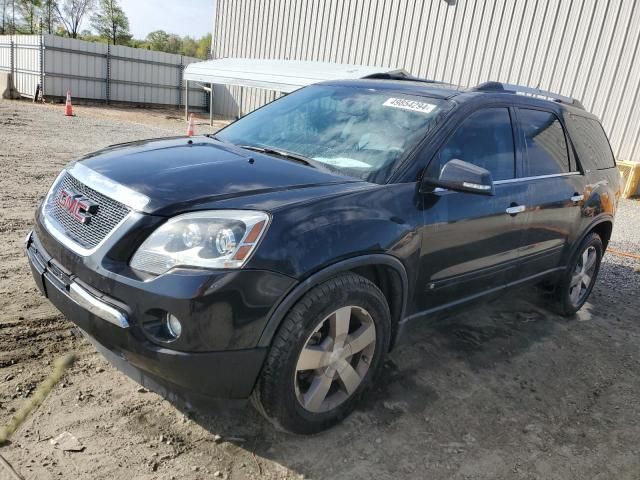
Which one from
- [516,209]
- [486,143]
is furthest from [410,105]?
[516,209]

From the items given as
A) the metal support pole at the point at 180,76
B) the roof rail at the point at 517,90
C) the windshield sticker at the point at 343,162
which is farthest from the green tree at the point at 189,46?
the windshield sticker at the point at 343,162

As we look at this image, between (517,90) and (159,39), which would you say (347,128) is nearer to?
(517,90)

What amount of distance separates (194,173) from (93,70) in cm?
2313

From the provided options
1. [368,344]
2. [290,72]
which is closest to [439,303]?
[368,344]

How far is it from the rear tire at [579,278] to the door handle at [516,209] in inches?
49.3

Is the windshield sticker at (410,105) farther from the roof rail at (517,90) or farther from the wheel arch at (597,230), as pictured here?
the wheel arch at (597,230)

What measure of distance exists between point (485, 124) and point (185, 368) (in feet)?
7.89

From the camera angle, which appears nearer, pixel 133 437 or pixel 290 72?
pixel 133 437

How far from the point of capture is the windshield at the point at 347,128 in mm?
2975

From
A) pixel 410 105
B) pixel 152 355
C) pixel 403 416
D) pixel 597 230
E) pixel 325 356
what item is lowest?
pixel 403 416

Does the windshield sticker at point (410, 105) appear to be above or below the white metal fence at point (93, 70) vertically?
above

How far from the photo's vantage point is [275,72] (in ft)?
47.6

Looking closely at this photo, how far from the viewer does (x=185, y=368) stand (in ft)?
7.00

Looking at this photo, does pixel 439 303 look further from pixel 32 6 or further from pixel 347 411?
Answer: pixel 32 6
